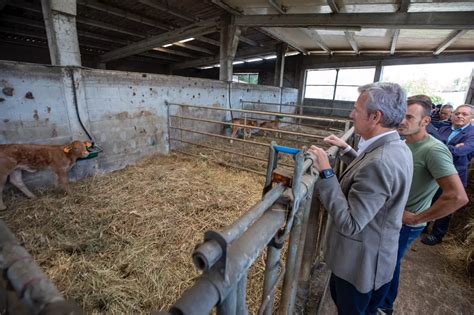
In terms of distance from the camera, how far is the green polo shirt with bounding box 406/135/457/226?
4.41ft

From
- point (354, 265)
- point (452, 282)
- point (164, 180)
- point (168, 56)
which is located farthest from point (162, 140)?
point (168, 56)

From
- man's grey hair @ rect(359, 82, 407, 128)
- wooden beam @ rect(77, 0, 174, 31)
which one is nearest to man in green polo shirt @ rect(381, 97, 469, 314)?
man's grey hair @ rect(359, 82, 407, 128)

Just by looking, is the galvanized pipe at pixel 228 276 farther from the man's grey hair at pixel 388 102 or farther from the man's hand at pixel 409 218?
the man's hand at pixel 409 218

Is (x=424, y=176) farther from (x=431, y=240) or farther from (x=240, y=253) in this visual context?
(x=431, y=240)

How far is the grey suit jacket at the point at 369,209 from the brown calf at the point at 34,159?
319 cm

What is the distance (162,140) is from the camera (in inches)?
186

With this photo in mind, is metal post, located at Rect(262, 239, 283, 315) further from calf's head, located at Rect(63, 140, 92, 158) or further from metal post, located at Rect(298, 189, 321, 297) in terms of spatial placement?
calf's head, located at Rect(63, 140, 92, 158)

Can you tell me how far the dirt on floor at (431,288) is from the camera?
183cm

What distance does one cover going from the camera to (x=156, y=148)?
462 centimetres

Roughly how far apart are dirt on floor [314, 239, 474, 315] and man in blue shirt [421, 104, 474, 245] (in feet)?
0.84

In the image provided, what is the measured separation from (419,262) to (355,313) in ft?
5.61

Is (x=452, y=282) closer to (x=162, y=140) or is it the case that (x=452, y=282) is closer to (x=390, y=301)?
(x=390, y=301)

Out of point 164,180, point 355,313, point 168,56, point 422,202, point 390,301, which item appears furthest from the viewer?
point 168,56

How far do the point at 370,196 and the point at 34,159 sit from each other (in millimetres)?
3486
